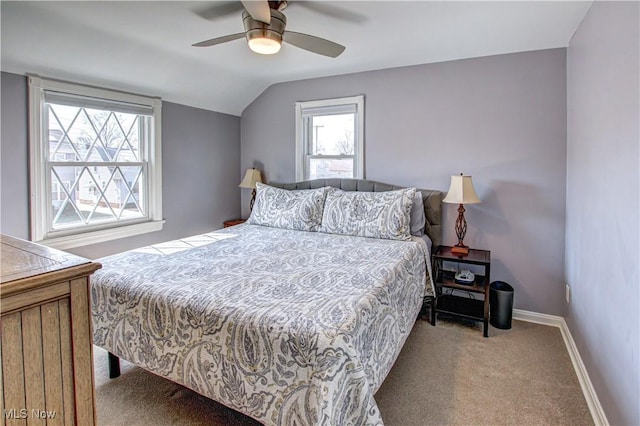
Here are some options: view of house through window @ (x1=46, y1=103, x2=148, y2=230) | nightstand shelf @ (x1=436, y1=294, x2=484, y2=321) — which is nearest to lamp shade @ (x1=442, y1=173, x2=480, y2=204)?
nightstand shelf @ (x1=436, y1=294, x2=484, y2=321)

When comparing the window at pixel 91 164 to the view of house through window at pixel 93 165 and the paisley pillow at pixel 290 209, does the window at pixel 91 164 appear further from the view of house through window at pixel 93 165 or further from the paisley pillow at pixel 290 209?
the paisley pillow at pixel 290 209

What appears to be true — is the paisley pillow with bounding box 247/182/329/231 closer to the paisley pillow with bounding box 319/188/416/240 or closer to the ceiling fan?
the paisley pillow with bounding box 319/188/416/240

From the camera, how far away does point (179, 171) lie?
397 centimetres

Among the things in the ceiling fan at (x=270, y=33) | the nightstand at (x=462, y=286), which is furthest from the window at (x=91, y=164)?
the nightstand at (x=462, y=286)

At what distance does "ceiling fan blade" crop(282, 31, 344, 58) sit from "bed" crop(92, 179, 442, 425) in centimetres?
141

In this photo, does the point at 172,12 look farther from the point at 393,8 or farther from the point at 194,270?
the point at 194,270

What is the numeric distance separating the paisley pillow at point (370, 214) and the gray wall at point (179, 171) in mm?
1697

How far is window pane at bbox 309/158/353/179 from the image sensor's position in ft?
13.1

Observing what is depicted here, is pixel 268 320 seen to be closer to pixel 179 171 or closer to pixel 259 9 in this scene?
pixel 259 9

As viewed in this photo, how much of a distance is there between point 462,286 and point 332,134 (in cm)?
216

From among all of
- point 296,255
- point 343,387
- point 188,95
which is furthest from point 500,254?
point 188,95

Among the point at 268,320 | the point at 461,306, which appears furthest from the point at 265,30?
the point at 461,306

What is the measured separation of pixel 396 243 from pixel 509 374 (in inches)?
45.7

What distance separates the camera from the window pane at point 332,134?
156 inches
